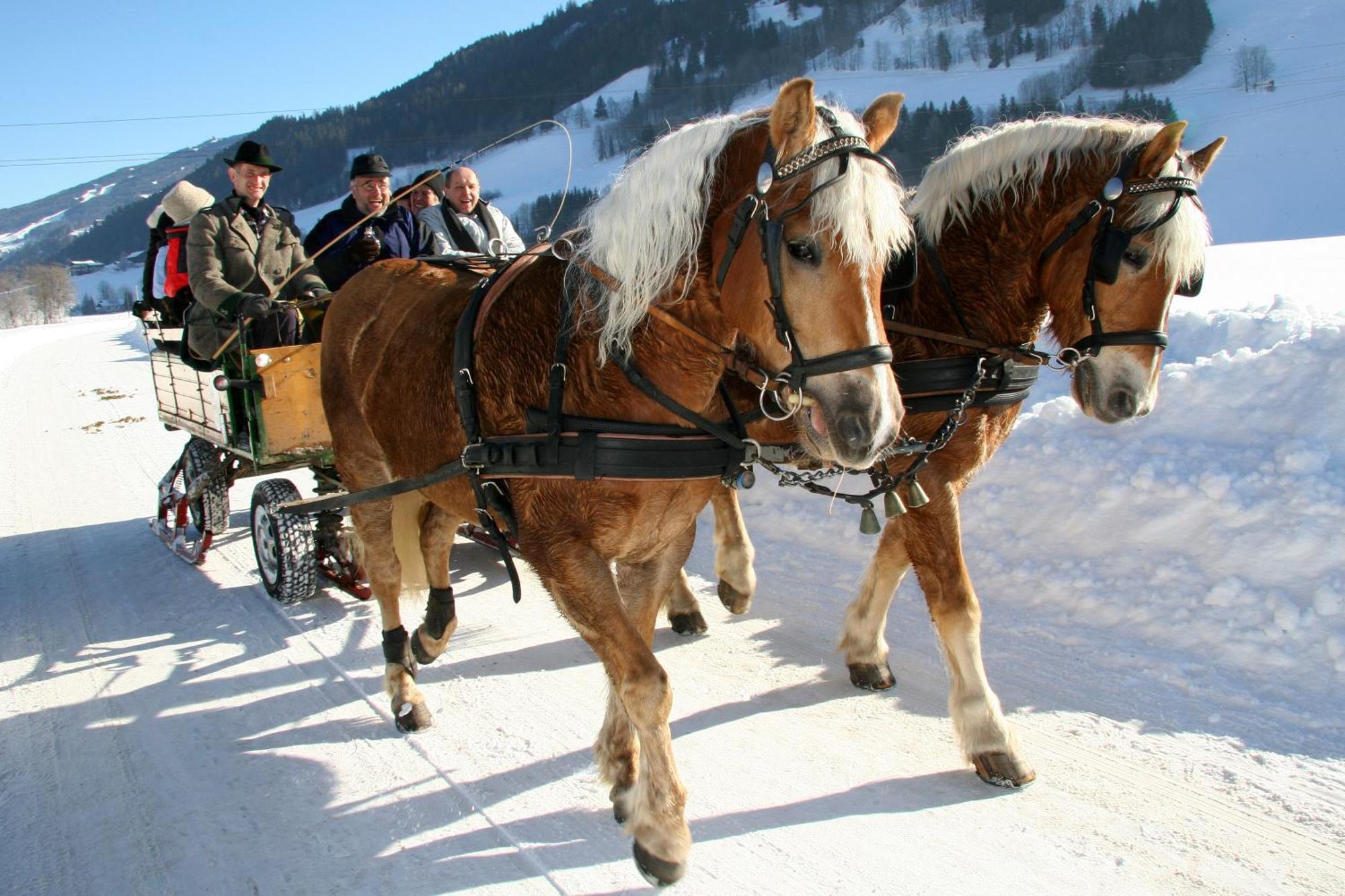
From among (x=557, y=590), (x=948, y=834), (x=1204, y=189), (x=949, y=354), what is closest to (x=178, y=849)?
(x=557, y=590)

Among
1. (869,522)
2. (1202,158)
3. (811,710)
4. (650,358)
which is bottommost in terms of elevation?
(811,710)

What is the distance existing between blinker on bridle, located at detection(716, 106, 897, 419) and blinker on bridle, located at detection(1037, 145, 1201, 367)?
49.3 inches

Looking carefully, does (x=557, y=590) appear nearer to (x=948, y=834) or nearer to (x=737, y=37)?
(x=948, y=834)

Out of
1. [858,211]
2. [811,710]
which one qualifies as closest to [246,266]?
[811,710]

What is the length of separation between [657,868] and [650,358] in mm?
1439

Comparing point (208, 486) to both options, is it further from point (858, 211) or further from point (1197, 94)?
point (1197, 94)

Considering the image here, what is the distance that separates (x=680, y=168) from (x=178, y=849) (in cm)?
256

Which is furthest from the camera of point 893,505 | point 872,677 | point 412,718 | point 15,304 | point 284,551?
point 15,304

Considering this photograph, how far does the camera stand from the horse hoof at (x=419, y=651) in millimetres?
3771

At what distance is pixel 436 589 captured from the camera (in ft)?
12.5

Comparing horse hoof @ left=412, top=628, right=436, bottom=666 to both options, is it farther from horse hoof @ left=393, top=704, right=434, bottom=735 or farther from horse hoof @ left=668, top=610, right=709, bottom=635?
horse hoof @ left=668, top=610, right=709, bottom=635

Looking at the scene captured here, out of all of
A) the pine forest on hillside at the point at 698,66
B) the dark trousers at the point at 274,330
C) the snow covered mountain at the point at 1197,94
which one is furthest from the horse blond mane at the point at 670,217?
the pine forest on hillside at the point at 698,66

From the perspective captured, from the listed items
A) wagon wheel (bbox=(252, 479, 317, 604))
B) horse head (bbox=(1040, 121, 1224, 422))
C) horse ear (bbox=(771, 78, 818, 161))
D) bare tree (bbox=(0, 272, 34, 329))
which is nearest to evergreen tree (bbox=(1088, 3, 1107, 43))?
horse head (bbox=(1040, 121, 1224, 422))

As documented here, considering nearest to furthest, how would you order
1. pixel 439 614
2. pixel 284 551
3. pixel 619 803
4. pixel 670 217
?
1. pixel 670 217
2. pixel 619 803
3. pixel 439 614
4. pixel 284 551
